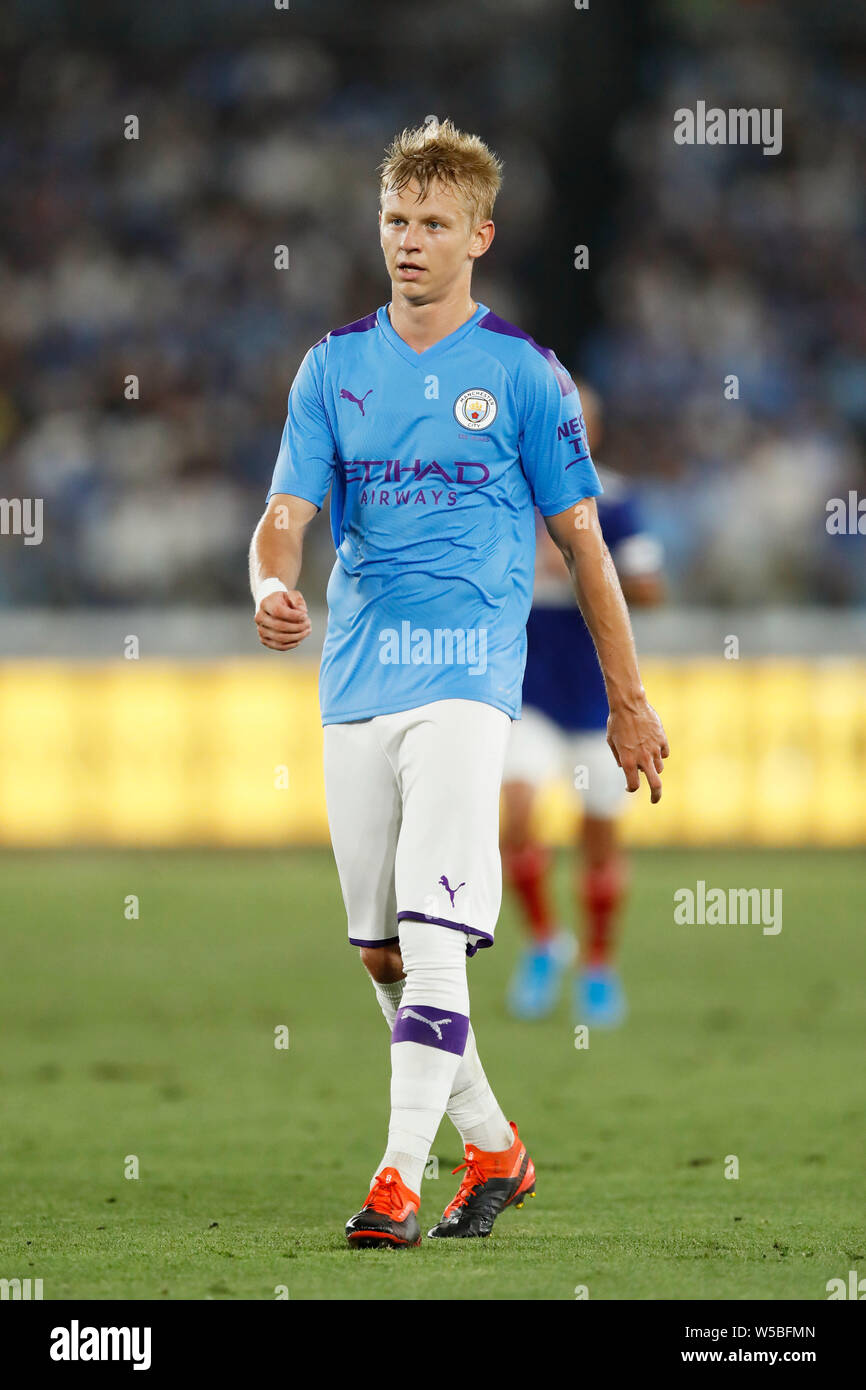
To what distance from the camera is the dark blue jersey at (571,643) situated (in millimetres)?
8883

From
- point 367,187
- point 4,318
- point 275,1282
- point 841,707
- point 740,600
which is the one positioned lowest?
point 275,1282

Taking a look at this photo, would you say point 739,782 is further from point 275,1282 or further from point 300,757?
point 275,1282

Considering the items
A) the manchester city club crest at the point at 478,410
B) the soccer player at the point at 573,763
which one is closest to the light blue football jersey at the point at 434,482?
the manchester city club crest at the point at 478,410

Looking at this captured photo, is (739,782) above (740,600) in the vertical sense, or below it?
below

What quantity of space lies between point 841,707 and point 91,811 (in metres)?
4.77

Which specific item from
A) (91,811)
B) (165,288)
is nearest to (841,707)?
(91,811)

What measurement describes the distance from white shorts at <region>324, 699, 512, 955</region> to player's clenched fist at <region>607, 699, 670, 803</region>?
0.24 meters

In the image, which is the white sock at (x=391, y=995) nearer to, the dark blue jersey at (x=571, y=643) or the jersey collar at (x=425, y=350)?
the jersey collar at (x=425, y=350)

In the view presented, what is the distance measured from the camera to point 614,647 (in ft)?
15.6

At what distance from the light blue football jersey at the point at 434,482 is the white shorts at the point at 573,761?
4.06m

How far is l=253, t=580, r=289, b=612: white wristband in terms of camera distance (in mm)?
4518

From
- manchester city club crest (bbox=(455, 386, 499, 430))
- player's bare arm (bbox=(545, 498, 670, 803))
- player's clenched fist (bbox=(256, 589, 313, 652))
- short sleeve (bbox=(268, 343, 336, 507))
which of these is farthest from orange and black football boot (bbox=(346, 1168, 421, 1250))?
manchester city club crest (bbox=(455, 386, 499, 430))

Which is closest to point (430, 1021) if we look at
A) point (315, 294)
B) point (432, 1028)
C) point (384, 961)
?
point (432, 1028)

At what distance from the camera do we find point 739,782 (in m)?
13.9
